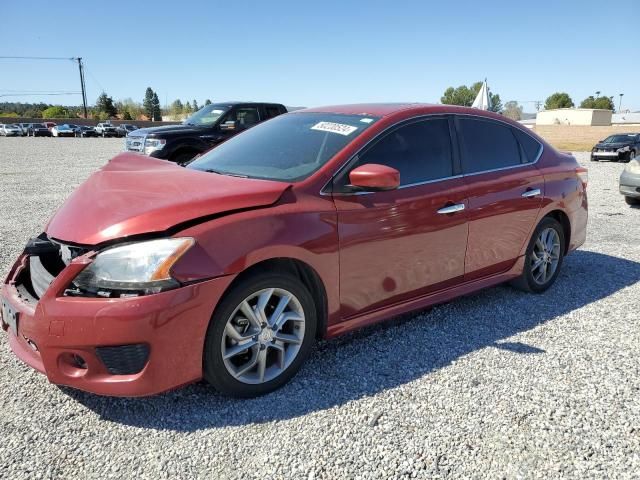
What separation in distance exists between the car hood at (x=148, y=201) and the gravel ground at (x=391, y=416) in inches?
37.0

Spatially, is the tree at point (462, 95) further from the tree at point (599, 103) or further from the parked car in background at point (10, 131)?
the parked car in background at point (10, 131)

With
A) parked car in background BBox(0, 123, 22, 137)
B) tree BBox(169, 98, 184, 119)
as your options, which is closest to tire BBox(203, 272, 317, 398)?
parked car in background BBox(0, 123, 22, 137)

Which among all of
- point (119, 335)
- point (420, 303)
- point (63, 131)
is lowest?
point (420, 303)

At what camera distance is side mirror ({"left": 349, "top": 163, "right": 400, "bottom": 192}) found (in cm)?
288

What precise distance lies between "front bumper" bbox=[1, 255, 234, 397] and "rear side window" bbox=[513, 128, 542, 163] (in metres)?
2.98

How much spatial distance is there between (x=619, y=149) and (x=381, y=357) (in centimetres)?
2426

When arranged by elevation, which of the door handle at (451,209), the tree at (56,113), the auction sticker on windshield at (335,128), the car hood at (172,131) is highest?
the tree at (56,113)

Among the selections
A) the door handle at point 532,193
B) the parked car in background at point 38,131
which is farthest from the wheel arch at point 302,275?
the parked car in background at point 38,131

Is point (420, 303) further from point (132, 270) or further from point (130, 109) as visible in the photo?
point (130, 109)

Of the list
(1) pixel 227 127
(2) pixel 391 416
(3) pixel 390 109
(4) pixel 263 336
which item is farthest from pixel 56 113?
(2) pixel 391 416

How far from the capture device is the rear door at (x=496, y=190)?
3.75 m

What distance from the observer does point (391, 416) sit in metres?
2.63

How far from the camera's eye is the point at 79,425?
252 centimetres

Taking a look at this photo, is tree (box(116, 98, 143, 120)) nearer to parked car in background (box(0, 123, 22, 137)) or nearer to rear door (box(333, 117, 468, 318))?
parked car in background (box(0, 123, 22, 137))
